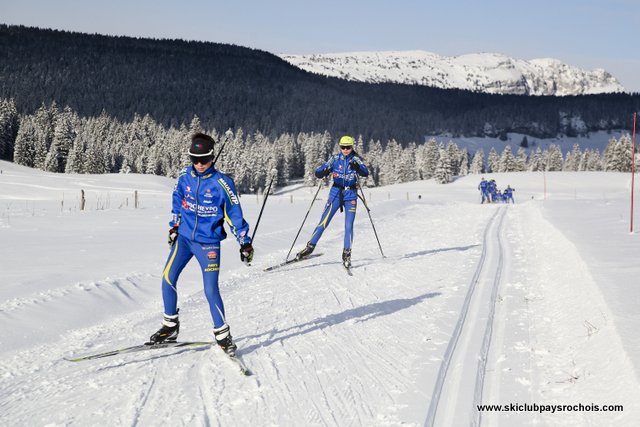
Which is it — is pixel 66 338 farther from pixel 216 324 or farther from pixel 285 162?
pixel 285 162

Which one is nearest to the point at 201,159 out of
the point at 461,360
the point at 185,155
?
the point at 461,360

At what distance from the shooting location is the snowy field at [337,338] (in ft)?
13.0

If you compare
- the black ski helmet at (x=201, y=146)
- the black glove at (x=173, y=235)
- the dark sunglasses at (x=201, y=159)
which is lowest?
the black glove at (x=173, y=235)

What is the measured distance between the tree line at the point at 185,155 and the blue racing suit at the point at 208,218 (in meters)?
62.7

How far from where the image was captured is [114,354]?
16.6 ft

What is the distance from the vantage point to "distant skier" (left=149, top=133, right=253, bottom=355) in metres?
5.00

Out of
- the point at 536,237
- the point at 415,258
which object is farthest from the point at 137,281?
the point at 536,237

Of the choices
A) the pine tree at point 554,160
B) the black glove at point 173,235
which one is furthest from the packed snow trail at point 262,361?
the pine tree at point 554,160

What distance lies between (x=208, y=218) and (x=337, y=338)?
2017 mm

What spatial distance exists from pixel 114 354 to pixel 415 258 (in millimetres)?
7380

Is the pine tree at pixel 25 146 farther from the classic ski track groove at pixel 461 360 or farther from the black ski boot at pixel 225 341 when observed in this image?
the black ski boot at pixel 225 341

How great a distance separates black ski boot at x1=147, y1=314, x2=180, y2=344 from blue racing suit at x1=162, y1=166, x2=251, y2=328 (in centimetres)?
49

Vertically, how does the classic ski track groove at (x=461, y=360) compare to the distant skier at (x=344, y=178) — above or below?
below

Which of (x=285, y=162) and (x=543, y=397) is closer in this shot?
(x=543, y=397)
